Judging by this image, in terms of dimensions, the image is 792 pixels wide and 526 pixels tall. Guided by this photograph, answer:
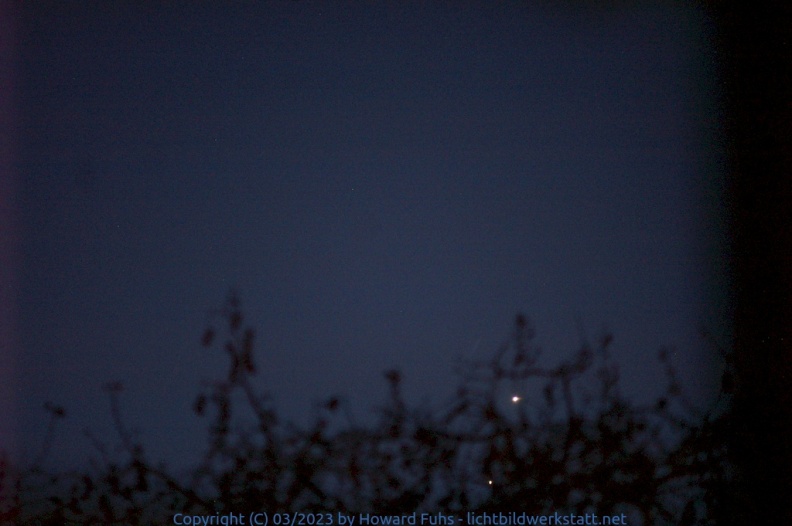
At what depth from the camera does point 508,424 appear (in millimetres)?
2207

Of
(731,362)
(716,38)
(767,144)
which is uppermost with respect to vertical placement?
(716,38)

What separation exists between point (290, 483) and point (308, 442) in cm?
17

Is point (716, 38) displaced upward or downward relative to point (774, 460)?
upward

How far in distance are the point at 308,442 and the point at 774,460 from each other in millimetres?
1727

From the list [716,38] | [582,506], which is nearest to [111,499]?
[582,506]

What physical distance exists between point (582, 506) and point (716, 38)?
189 cm

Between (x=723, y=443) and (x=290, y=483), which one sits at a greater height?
(x=723, y=443)

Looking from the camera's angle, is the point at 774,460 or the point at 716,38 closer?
the point at 774,460

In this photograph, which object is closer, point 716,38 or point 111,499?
point 111,499

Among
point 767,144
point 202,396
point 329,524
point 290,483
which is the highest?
point 767,144

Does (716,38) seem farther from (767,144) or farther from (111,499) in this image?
(111,499)

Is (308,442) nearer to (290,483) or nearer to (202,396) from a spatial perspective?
(290,483)

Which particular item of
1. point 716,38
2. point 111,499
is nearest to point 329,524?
point 111,499

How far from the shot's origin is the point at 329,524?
2.16 metres
